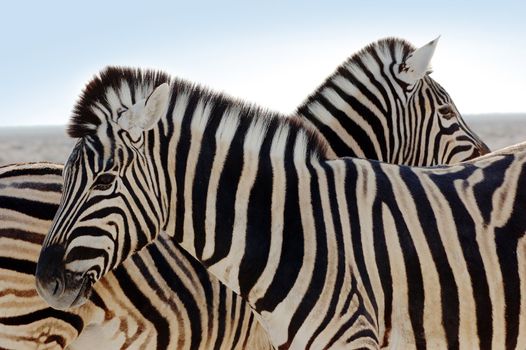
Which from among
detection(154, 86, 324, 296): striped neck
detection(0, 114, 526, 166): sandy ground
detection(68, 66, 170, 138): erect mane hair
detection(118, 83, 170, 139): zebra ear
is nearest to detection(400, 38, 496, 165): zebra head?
detection(154, 86, 324, 296): striped neck

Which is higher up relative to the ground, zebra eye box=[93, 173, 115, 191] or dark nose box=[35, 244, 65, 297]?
zebra eye box=[93, 173, 115, 191]

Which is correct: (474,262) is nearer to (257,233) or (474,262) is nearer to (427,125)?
(257,233)

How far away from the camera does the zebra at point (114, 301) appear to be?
15.1 ft

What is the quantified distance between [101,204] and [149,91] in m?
0.82

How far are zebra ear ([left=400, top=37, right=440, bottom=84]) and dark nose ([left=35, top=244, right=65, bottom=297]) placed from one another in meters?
3.71

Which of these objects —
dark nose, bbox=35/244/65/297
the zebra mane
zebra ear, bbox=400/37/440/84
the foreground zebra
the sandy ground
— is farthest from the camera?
the sandy ground

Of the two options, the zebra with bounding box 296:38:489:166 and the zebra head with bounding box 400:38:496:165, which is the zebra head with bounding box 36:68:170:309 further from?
the zebra head with bounding box 400:38:496:165

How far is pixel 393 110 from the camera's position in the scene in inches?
259

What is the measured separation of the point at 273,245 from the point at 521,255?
1422mm

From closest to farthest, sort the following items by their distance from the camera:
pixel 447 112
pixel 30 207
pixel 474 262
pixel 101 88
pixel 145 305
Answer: pixel 474 262 → pixel 101 88 → pixel 30 207 → pixel 145 305 → pixel 447 112

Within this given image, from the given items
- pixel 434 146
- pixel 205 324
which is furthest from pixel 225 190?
pixel 434 146

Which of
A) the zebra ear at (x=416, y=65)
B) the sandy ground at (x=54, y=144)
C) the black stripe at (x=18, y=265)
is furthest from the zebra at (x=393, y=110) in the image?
the sandy ground at (x=54, y=144)

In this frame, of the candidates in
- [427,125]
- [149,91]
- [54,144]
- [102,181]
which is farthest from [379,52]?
[54,144]

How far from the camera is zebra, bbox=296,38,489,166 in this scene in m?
6.39
